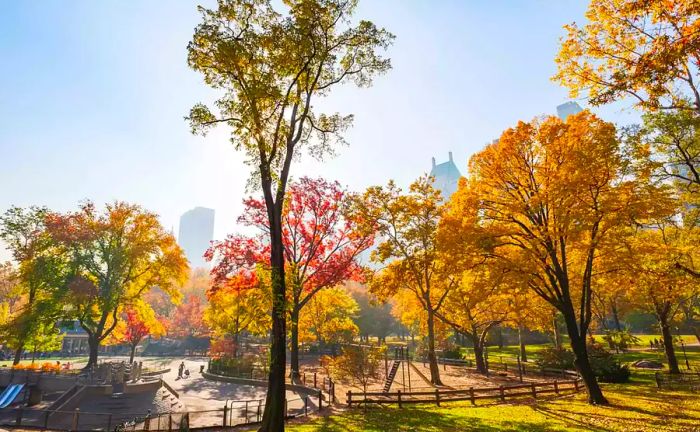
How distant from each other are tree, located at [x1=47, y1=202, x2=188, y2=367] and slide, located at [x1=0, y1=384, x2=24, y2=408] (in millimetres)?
6127

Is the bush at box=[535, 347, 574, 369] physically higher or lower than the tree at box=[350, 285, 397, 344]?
lower

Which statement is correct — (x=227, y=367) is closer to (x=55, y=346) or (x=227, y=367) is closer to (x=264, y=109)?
(x=55, y=346)

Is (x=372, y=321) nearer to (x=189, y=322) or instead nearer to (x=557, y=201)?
(x=189, y=322)

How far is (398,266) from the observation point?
25469 mm

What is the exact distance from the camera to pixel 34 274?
31984mm

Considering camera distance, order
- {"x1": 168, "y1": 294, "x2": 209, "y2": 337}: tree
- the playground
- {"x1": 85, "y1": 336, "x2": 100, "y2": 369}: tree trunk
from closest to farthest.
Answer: the playground → {"x1": 85, "y1": 336, "x2": 100, "y2": 369}: tree trunk → {"x1": 168, "y1": 294, "x2": 209, "y2": 337}: tree

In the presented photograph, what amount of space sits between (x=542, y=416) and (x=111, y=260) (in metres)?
36.0

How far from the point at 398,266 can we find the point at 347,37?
15489 millimetres

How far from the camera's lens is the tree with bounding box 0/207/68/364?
97.6 ft

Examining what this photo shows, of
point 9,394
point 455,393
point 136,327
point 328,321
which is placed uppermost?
point 328,321

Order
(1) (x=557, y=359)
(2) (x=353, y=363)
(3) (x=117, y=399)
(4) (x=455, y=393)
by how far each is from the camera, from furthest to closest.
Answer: (1) (x=557, y=359) < (3) (x=117, y=399) < (2) (x=353, y=363) < (4) (x=455, y=393)

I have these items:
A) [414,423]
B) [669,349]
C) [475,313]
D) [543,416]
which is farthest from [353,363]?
[669,349]

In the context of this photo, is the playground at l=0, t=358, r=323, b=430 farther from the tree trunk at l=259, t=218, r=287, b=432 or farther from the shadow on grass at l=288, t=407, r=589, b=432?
the tree trunk at l=259, t=218, r=287, b=432

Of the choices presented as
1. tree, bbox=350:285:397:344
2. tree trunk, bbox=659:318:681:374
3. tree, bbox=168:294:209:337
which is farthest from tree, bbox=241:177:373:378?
tree, bbox=168:294:209:337
